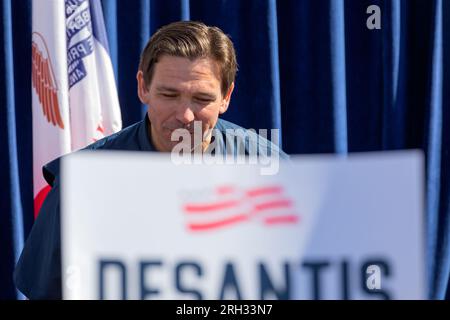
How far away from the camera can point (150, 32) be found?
253cm

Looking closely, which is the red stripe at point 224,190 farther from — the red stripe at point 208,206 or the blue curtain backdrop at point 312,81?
the blue curtain backdrop at point 312,81

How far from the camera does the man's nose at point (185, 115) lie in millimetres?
Result: 1310

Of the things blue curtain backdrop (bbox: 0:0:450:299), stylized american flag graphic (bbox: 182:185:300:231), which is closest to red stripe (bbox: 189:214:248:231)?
stylized american flag graphic (bbox: 182:185:300:231)

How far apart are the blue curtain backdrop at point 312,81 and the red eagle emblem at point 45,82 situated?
0.66 feet

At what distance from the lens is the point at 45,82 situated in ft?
7.19

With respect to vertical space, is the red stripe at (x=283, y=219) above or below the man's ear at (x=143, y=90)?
below

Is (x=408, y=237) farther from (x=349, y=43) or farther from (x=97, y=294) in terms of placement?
(x=349, y=43)

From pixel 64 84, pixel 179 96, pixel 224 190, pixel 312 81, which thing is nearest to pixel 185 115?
pixel 179 96

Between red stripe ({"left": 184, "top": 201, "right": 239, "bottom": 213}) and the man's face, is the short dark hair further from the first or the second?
red stripe ({"left": 184, "top": 201, "right": 239, "bottom": 213})

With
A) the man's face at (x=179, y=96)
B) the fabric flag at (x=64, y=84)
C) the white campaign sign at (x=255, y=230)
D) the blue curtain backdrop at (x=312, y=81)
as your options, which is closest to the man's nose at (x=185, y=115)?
the man's face at (x=179, y=96)

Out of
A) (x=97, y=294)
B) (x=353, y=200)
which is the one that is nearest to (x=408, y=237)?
(x=353, y=200)

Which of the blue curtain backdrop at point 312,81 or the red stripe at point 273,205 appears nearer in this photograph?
the red stripe at point 273,205

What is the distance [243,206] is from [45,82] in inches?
59.4
